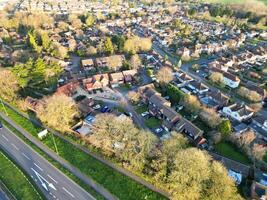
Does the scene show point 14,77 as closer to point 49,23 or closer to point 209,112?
point 209,112

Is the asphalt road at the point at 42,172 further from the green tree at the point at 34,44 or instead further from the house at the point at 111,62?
the green tree at the point at 34,44

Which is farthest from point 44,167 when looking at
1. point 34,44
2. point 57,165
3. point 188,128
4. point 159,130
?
point 34,44

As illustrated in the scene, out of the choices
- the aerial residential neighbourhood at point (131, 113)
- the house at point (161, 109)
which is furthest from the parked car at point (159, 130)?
the house at point (161, 109)

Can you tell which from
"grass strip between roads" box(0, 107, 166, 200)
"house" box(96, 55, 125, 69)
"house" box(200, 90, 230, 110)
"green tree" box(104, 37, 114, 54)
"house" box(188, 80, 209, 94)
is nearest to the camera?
"grass strip between roads" box(0, 107, 166, 200)

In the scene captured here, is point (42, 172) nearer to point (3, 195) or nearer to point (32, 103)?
point (3, 195)

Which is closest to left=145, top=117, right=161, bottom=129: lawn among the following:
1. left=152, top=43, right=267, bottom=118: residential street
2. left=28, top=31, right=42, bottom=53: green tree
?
left=152, top=43, right=267, bottom=118: residential street

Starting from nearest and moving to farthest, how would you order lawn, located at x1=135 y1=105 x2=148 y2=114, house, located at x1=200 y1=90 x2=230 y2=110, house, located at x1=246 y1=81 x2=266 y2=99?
lawn, located at x1=135 y1=105 x2=148 y2=114 < house, located at x1=200 y1=90 x2=230 y2=110 < house, located at x1=246 y1=81 x2=266 y2=99

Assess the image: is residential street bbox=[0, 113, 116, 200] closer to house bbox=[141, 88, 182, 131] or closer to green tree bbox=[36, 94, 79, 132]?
Result: green tree bbox=[36, 94, 79, 132]

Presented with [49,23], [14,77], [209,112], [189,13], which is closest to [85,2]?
[49,23]
